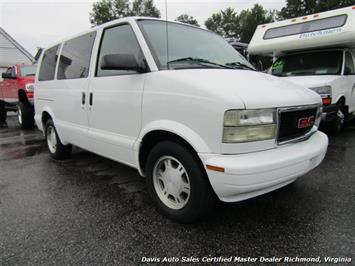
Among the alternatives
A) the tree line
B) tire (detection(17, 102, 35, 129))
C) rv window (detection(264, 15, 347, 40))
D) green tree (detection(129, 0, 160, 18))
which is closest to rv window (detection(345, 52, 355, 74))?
rv window (detection(264, 15, 347, 40))

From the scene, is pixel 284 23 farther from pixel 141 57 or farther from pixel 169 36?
pixel 141 57

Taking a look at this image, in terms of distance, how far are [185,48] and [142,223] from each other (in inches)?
73.1

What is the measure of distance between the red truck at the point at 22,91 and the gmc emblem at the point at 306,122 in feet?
23.2

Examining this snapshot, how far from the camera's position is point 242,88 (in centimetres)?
208

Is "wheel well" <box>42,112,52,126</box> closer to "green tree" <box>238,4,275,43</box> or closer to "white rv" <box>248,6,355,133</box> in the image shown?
"white rv" <box>248,6,355,133</box>

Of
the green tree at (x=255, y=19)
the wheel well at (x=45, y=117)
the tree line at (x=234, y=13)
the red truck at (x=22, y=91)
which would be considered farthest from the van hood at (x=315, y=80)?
the green tree at (x=255, y=19)

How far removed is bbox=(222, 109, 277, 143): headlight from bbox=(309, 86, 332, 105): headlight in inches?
134

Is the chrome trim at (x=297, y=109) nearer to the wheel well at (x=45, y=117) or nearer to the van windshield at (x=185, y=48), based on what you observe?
the van windshield at (x=185, y=48)

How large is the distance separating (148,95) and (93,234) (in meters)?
1.34

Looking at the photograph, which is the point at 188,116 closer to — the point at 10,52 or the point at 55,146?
the point at 55,146

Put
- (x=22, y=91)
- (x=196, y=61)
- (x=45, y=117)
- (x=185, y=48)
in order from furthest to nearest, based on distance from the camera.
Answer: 1. (x=22, y=91)
2. (x=45, y=117)
3. (x=185, y=48)
4. (x=196, y=61)

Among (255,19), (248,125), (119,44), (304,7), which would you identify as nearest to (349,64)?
(248,125)

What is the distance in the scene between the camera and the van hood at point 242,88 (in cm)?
195

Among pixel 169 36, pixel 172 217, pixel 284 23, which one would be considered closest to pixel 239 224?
pixel 172 217
